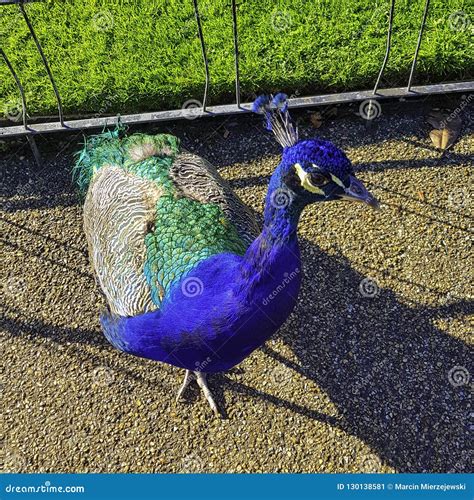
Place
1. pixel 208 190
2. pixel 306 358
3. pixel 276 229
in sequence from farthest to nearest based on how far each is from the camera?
pixel 306 358 < pixel 208 190 < pixel 276 229

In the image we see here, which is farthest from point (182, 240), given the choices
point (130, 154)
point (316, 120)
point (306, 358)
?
point (316, 120)

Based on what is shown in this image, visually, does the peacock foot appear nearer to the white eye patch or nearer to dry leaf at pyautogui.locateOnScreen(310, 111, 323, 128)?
the white eye patch

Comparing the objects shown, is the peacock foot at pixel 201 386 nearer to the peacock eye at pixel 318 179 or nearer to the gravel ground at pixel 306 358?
the gravel ground at pixel 306 358

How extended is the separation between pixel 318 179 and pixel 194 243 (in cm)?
81

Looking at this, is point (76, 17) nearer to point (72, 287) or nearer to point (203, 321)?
point (72, 287)

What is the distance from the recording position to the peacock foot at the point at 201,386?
323 centimetres

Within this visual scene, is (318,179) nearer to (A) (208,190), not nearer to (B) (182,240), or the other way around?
(B) (182,240)

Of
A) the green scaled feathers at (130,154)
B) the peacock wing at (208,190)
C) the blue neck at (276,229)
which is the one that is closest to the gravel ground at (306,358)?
the green scaled feathers at (130,154)

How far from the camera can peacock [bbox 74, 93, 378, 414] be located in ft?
7.05

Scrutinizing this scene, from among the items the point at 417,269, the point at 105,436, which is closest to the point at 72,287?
the point at 105,436

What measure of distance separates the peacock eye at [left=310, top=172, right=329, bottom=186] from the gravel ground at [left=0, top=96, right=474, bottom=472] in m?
1.52

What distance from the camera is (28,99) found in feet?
14.1

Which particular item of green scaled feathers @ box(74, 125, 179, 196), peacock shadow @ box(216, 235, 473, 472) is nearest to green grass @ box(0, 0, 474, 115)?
green scaled feathers @ box(74, 125, 179, 196)

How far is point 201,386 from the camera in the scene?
3.27 metres
